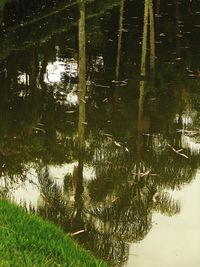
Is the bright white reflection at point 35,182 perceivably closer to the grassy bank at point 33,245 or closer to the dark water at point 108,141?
the dark water at point 108,141

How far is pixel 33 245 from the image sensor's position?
287 inches

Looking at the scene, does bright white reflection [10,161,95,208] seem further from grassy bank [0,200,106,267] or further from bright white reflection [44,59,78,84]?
bright white reflection [44,59,78,84]

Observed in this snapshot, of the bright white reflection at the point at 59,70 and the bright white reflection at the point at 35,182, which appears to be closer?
the bright white reflection at the point at 35,182

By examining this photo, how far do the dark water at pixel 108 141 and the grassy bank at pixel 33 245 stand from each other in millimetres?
1399

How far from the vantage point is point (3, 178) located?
1191cm

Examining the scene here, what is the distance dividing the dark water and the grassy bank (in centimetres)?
140

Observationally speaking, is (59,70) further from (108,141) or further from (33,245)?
(33,245)

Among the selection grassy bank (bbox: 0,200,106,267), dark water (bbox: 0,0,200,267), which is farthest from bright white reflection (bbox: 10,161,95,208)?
grassy bank (bbox: 0,200,106,267)

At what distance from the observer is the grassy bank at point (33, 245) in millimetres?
6926

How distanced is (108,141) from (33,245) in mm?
6994

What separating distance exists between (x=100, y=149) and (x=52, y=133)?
1.64 meters

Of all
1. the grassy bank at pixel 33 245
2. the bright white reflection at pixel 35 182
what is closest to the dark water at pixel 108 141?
the bright white reflection at pixel 35 182

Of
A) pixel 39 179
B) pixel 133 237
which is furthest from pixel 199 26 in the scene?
pixel 133 237

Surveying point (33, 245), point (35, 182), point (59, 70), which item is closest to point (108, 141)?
point (35, 182)
